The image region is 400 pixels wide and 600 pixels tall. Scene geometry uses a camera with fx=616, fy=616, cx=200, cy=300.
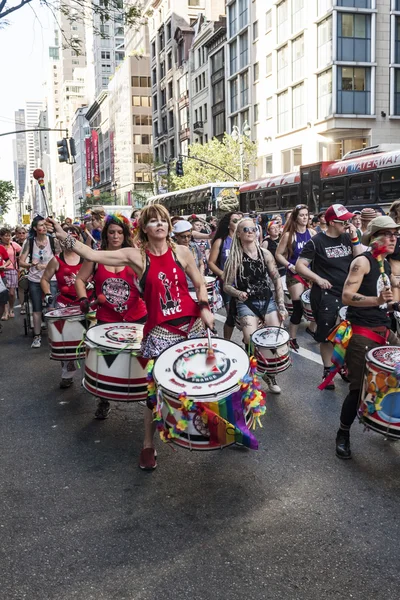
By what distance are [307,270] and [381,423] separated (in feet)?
8.88

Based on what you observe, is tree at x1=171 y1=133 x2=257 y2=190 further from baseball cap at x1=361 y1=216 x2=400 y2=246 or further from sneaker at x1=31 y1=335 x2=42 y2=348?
baseball cap at x1=361 y1=216 x2=400 y2=246

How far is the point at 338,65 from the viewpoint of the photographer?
124ft

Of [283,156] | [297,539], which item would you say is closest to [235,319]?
[297,539]

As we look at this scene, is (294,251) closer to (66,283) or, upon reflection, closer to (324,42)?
(66,283)

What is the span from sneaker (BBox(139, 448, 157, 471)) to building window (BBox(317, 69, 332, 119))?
1452 inches

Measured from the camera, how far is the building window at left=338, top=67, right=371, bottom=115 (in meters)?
38.1

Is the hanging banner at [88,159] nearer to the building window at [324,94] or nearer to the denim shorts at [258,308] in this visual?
the building window at [324,94]

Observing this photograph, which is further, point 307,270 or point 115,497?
point 307,270

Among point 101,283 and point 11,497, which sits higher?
point 101,283

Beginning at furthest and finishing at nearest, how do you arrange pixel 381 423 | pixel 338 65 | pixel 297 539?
pixel 338 65, pixel 381 423, pixel 297 539

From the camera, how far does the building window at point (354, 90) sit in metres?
38.1

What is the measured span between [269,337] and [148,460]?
2.11 m

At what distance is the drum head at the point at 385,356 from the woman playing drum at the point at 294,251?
4.19 metres

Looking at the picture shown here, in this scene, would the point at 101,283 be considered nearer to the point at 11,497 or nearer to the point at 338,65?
the point at 11,497
